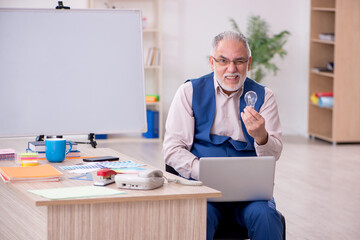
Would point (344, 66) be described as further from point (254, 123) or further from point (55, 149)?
point (55, 149)

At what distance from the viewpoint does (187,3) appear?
8.15 metres

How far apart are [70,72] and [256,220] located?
1173mm

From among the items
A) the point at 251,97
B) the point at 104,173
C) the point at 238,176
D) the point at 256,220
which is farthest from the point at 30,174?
the point at 251,97

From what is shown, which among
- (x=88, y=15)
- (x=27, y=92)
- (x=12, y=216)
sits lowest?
(x=12, y=216)

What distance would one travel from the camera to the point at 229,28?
8336mm

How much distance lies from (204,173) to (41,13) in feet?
4.00

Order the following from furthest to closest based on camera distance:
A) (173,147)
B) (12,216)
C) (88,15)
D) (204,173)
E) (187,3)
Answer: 1. (187,3)
2. (88,15)
3. (173,147)
4. (12,216)
5. (204,173)

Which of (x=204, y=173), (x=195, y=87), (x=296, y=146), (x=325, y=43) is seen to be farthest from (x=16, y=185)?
(x=325, y=43)

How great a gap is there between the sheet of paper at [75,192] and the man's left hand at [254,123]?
746 mm

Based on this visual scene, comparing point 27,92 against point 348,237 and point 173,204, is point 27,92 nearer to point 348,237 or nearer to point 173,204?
point 173,204

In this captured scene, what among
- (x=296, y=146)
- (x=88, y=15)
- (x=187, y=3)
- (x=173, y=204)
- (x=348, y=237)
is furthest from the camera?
(x=187, y=3)

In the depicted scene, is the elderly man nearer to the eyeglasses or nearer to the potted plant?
the eyeglasses

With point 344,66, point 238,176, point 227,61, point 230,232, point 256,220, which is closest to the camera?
point 238,176

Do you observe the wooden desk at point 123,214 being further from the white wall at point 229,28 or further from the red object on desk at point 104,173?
the white wall at point 229,28
